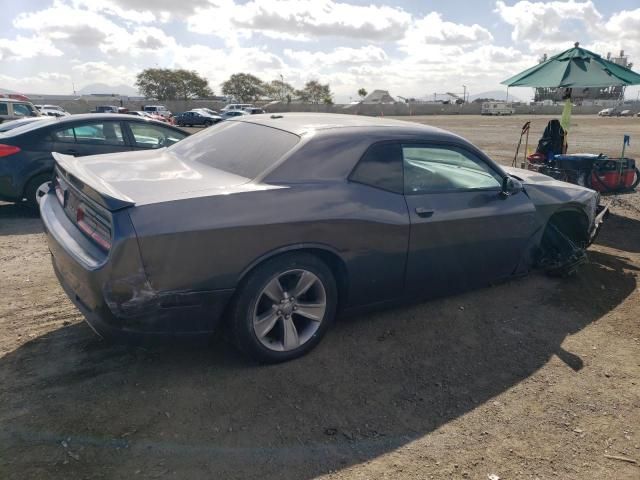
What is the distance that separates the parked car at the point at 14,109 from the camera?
16.6 metres

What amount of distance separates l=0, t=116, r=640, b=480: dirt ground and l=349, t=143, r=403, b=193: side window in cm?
113

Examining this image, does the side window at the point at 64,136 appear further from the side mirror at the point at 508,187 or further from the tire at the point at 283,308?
the side mirror at the point at 508,187

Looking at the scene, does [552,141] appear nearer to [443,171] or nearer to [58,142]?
[443,171]

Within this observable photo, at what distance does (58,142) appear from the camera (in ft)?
21.6

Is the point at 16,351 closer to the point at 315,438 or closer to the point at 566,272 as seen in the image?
the point at 315,438

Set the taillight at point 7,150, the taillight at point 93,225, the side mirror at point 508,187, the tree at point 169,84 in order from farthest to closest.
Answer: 1. the tree at point 169,84
2. the taillight at point 7,150
3. the side mirror at point 508,187
4. the taillight at point 93,225

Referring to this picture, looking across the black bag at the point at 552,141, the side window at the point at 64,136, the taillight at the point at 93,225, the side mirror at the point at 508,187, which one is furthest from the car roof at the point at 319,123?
the black bag at the point at 552,141

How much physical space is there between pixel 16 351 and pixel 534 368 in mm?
3477

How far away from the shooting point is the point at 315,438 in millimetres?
2496

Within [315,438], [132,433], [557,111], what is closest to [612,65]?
[315,438]

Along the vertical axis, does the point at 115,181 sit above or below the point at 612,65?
below

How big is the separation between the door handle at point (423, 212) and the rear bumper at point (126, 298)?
1489 millimetres

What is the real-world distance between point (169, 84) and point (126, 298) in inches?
3457

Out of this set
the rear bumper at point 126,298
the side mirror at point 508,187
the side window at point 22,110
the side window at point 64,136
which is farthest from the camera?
the side window at point 22,110
